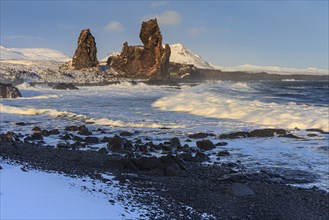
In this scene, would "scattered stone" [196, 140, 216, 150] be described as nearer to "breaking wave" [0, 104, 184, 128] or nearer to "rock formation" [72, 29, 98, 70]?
"breaking wave" [0, 104, 184, 128]

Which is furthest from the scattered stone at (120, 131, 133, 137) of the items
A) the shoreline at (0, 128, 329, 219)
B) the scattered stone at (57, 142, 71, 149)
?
the shoreline at (0, 128, 329, 219)

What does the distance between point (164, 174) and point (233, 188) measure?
5.50 feet

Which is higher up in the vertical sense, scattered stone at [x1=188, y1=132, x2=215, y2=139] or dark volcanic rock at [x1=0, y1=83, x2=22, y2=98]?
dark volcanic rock at [x1=0, y1=83, x2=22, y2=98]

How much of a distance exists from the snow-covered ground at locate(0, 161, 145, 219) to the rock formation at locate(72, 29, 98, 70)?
81542mm

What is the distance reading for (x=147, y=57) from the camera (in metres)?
94.8

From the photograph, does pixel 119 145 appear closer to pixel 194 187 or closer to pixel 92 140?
pixel 92 140

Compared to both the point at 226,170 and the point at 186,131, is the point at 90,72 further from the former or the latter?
the point at 226,170

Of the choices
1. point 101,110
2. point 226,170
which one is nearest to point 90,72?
point 101,110

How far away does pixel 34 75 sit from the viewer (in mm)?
68250

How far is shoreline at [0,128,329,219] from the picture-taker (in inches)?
237

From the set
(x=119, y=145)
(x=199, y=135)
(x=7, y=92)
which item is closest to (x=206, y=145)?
(x=199, y=135)

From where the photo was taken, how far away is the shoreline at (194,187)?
6.03 metres

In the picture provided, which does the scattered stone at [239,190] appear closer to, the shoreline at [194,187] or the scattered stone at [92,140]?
the shoreline at [194,187]

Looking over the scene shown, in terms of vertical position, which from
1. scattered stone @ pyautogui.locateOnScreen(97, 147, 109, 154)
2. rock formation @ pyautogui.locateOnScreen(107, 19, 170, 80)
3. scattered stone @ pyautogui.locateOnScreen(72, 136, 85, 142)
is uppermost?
rock formation @ pyautogui.locateOnScreen(107, 19, 170, 80)
